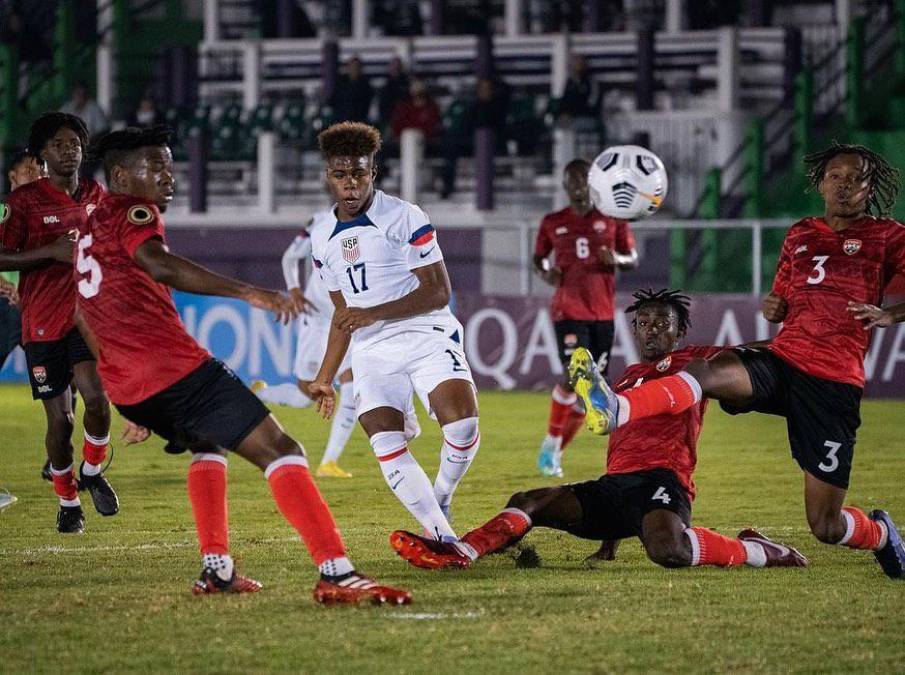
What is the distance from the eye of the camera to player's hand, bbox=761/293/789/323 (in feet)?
26.0

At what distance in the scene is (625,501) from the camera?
768cm

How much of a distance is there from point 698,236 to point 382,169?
555 cm

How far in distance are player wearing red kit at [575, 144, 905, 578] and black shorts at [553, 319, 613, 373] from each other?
5.27 m

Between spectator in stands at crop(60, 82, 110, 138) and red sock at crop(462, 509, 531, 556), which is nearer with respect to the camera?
red sock at crop(462, 509, 531, 556)

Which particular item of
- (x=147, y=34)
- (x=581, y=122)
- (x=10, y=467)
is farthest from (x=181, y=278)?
(x=147, y=34)

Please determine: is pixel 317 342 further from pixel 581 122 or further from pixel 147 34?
pixel 147 34

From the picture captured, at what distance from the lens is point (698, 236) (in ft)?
70.5

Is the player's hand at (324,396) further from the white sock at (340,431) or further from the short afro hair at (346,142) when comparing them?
the white sock at (340,431)

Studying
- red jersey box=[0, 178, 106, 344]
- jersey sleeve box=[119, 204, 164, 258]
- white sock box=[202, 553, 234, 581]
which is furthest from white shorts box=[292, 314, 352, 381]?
jersey sleeve box=[119, 204, 164, 258]

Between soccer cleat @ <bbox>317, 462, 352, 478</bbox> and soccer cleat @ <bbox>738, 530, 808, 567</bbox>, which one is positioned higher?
soccer cleat @ <bbox>738, 530, 808, 567</bbox>

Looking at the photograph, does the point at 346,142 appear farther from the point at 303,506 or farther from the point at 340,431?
the point at 340,431

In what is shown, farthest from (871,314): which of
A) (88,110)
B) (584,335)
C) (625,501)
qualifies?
(88,110)

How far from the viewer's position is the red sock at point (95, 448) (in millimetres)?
9719

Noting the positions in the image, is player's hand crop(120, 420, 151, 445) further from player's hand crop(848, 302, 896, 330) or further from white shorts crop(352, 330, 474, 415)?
player's hand crop(848, 302, 896, 330)
